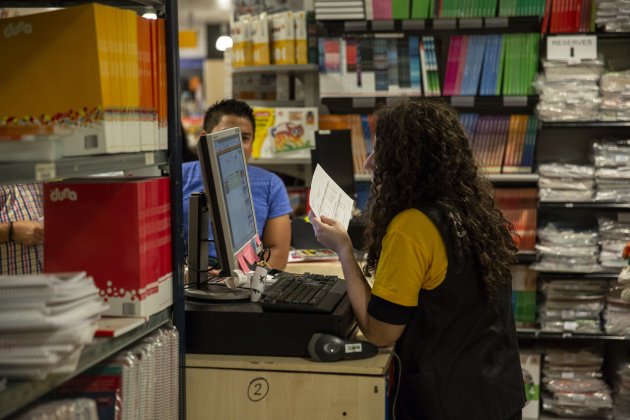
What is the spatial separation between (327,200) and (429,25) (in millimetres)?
2549

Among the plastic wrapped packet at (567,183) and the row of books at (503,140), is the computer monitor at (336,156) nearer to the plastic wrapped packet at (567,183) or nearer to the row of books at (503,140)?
the row of books at (503,140)

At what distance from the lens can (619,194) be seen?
4.45m

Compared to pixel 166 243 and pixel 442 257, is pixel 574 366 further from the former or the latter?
pixel 166 243

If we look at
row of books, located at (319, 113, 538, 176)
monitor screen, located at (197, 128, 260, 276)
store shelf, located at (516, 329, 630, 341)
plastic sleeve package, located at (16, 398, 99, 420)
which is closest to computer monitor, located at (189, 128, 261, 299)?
monitor screen, located at (197, 128, 260, 276)

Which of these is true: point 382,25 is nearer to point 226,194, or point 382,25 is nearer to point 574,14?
point 574,14

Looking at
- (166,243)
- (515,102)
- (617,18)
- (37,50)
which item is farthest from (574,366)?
(37,50)

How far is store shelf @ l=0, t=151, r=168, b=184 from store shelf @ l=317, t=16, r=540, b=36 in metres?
2.86

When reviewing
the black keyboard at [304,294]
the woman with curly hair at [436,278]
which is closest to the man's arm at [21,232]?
the black keyboard at [304,294]

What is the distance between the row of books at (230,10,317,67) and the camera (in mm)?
4750

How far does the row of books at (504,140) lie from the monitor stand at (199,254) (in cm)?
253

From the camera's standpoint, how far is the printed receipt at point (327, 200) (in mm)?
2211

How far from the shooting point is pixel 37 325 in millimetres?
1346

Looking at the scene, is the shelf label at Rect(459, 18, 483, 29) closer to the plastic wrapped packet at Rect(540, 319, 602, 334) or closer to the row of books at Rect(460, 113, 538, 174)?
the row of books at Rect(460, 113, 538, 174)

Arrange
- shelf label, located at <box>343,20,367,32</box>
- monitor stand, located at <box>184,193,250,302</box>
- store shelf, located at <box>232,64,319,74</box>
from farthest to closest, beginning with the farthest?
store shelf, located at <box>232,64,319,74</box> → shelf label, located at <box>343,20,367,32</box> → monitor stand, located at <box>184,193,250,302</box>
